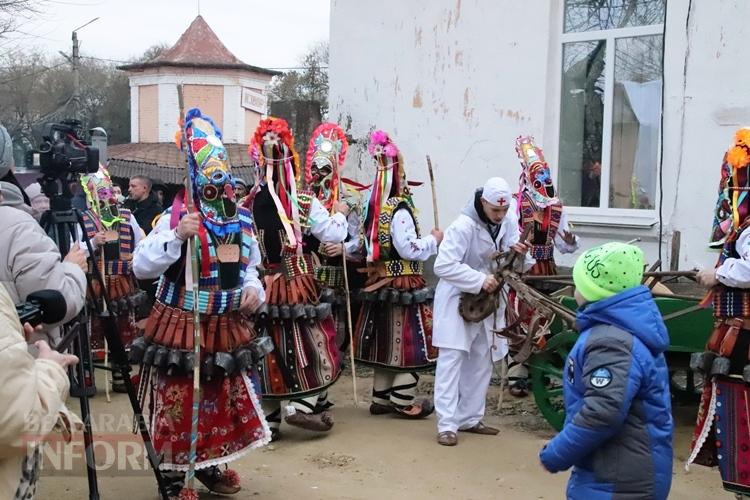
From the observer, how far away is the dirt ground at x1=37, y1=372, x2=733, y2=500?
537 cm

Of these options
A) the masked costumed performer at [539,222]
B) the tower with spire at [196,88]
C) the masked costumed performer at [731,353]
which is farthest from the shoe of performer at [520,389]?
the tower with spire at [196,88]

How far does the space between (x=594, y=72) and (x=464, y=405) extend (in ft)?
13.2

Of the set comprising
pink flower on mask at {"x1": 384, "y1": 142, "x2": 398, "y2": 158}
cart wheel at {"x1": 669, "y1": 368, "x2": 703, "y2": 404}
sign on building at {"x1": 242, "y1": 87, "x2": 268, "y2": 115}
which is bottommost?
cart wheel at {"x1": 669, "y1": 368, "x2": 703, "y2": 404}

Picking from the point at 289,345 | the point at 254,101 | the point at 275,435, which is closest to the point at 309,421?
the point at 275,435

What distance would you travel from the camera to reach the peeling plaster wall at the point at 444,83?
29.7ft

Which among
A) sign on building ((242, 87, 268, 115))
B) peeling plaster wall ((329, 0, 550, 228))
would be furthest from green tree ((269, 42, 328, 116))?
peeling plaster wall ((329, 0, 550, 228))

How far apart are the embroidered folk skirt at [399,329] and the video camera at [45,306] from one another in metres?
4.15

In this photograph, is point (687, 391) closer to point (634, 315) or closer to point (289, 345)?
point (289, 345)

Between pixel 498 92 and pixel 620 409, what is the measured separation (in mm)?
6453

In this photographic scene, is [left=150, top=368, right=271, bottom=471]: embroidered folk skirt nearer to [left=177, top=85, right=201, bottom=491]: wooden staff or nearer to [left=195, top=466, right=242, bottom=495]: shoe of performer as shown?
[left=177, top=85, right=201, bottom=491]: wooden staff

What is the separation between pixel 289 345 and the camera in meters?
6.39

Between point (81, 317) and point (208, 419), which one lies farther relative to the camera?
point (208, 419)

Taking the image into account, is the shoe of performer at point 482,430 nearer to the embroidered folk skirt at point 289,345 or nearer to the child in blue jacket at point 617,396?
the embroidered folk skirt at point 289,345

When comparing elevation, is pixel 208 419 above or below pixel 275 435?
above
